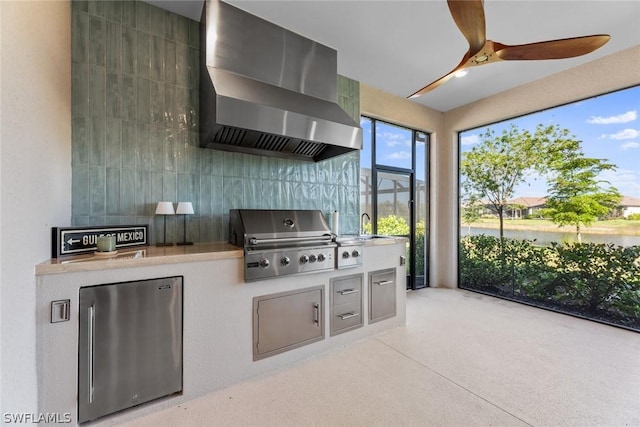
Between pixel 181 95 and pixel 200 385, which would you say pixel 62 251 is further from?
pixel 181 95

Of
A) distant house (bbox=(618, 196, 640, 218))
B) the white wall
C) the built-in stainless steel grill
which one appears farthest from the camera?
distant house (bbox=(618, 196, 640, 218))

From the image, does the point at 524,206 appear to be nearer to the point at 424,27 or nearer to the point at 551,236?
the point at 551,236

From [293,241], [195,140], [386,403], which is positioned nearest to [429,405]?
[386,403]

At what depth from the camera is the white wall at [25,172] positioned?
1093mm

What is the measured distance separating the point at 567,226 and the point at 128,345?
186 inches

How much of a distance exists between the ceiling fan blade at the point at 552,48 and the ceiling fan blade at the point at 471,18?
180 millimetres

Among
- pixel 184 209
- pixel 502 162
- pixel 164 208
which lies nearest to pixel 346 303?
pixel 184 209

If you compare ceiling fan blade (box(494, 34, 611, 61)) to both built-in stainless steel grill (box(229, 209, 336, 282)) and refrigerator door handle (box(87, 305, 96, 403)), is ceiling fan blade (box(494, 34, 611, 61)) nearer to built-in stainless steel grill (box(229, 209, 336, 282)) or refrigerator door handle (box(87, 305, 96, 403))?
built-in stainless steel grill (box(229, 209, 336, 282))

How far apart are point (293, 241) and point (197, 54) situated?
199cm

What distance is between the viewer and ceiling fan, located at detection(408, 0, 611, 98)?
1.53 meters

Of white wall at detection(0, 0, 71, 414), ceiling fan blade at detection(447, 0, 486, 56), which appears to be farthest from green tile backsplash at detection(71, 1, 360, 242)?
ceiling fan blade at detection(447, 0, 486, 56)

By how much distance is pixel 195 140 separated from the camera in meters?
2.42

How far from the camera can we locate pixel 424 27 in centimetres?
252

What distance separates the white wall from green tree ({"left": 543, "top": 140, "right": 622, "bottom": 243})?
5.01 metres
